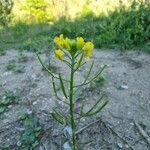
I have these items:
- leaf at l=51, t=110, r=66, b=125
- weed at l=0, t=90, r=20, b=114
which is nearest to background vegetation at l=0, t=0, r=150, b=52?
weed at l=0, t=90, r=20, b=114

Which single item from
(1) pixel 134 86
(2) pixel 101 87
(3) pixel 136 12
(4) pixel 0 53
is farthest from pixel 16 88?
(3) pixel 136 12

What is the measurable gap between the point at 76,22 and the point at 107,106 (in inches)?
160

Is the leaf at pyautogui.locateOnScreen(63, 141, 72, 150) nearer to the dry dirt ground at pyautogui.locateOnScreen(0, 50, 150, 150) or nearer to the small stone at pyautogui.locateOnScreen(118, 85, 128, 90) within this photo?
the dry dirt ground at pyautogui.locateOnScreen(0, 50, 150, 150)

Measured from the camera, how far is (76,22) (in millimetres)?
8109

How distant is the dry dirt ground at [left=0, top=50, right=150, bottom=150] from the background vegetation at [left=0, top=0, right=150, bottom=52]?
78cm

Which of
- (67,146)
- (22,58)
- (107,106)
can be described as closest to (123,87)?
(107,106)

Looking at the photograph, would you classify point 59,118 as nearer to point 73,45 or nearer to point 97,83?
point 73,45

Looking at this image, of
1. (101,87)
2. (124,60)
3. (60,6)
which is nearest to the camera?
(101,87)

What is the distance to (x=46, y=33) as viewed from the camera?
7.90m

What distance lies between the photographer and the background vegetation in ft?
22.1

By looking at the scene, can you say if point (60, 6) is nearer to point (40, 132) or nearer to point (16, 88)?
point (16, 88)

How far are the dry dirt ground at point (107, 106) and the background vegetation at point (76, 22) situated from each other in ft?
2.55

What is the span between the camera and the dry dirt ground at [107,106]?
3.84m

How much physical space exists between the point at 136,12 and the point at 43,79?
2648mm
